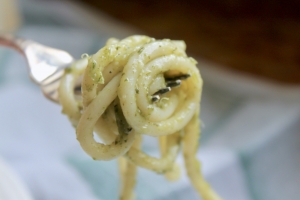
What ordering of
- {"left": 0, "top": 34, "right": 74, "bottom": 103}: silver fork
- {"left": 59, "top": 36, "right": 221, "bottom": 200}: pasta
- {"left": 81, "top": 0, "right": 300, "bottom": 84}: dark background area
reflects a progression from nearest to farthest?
{"left": 59, "top": 36, "right": 221, "bottom": 200}: pasta → {"left": 0, "top": 34, "right": 74, "bottom": 103}: silver fork → {"left": 81, "top": 0, "right": 300, "bottom": 84}: dark background area

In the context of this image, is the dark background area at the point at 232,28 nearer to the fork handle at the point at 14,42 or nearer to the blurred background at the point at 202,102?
the blurred background at the point at 202,102

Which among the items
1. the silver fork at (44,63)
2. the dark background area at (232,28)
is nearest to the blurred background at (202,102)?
the dark background area at (232,28)

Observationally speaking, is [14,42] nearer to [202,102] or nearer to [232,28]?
[202,102]

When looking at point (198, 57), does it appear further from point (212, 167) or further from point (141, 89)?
point (141, 89)

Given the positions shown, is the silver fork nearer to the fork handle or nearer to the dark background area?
the fork handle

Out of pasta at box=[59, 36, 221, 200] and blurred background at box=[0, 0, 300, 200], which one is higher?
pasta at box=[59, 36, 221, 200]

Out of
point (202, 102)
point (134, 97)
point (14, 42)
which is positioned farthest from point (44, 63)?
point (202, 102)

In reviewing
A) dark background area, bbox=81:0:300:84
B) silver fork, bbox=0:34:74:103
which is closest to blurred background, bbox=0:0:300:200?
dark background area, bbox=81:0:300:84

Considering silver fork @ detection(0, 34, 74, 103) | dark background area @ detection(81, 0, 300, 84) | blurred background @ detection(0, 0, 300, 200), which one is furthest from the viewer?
dark background area @ detection(81, 0, 300, 84)
